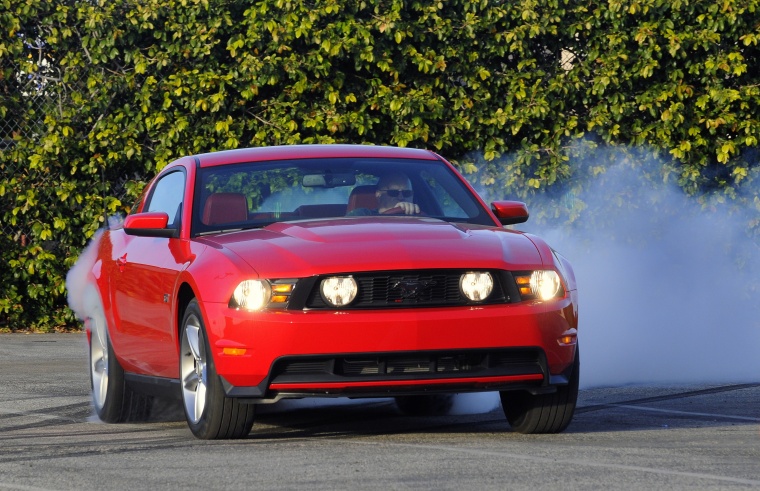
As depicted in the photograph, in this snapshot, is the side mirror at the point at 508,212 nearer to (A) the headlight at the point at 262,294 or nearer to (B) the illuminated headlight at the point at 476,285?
(B) the illuminated headlight at the point at 476,285

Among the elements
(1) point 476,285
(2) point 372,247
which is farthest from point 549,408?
(2) point 372,247

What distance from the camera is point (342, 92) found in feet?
52.0

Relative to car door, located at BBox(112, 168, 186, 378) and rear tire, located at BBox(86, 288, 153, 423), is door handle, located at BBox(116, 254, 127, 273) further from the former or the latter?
rear tire, located at BBox(86, 288, 153, 423)

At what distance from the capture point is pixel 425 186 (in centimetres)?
882

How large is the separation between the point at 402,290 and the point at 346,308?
0.87ft

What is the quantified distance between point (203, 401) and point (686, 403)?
3.12 meters

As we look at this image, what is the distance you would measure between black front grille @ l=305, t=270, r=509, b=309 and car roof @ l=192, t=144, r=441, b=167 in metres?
1.78

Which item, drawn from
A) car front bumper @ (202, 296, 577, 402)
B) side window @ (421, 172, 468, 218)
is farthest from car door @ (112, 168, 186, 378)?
side window @ (421, 172, 468, 218)

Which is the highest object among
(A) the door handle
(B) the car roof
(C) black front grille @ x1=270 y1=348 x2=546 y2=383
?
(B) the car roof

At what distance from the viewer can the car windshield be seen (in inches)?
332

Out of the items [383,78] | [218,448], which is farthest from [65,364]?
[218,448]

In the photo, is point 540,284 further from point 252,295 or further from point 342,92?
point 342,92

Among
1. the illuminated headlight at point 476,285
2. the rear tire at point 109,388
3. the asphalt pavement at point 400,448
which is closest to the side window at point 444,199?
the asphalt pavement at point 400,448

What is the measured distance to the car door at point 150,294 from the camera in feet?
26.7
